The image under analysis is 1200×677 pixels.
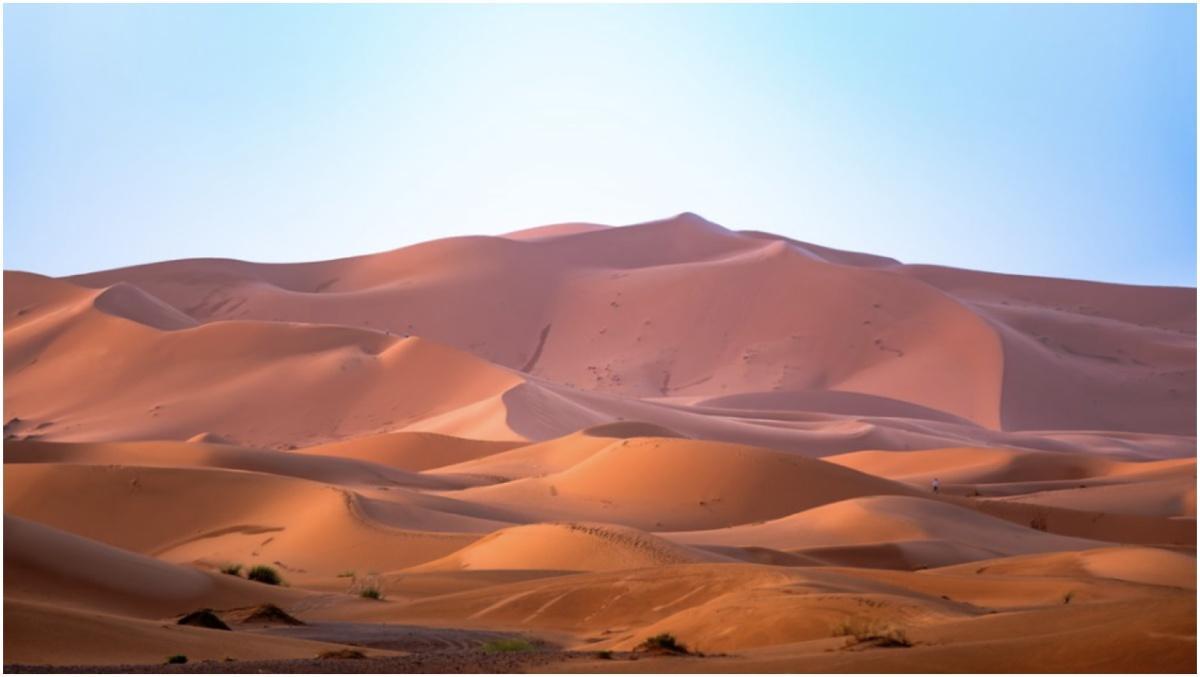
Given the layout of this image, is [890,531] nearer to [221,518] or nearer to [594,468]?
[594,468]

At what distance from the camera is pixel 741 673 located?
720cm

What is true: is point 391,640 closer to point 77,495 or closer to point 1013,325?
point 77,495

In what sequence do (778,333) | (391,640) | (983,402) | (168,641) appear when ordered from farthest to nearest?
(778,333) < (983,402) < (391,640) < (168,641)

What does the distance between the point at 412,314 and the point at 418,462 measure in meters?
38.5

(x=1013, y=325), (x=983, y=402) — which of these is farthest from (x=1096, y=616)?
(x=1013, y=325)

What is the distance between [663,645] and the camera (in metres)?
8.87

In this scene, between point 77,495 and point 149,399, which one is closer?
point 77,495

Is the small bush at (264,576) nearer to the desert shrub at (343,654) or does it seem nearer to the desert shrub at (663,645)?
the desert shrub at (343,654)

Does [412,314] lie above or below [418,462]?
above

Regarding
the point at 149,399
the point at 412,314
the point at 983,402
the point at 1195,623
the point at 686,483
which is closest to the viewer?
the point at 1195,623

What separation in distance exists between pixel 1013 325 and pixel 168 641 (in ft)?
210

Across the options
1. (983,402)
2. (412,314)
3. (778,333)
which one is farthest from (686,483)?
(412,314)

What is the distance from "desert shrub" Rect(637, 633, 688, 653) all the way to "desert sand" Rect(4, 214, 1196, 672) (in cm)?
17

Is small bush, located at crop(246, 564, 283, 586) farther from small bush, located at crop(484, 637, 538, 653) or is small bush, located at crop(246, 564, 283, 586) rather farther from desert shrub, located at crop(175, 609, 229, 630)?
small bush, located at crop(484, 637, 538, 653)
